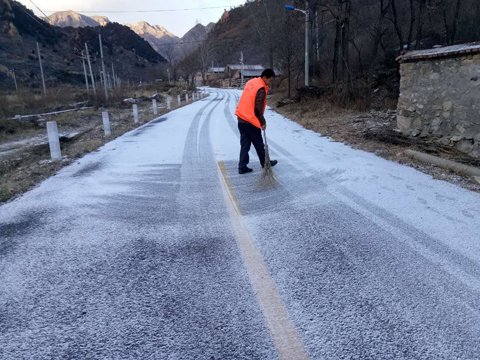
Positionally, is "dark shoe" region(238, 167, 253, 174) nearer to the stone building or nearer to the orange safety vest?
the orange safety vest

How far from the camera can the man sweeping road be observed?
638 cm

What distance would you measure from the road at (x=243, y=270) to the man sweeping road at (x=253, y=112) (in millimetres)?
934

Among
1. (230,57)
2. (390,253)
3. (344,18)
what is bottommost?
(390,253)

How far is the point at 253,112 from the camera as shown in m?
6.48

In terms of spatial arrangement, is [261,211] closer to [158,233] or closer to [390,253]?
[158,233]

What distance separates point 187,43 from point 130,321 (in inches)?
5286

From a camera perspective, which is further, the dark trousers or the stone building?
the stone building

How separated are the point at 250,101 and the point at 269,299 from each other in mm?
4356

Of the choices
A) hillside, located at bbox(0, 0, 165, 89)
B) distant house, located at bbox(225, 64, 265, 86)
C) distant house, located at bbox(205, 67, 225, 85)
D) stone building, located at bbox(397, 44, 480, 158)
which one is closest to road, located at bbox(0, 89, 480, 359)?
stone building, located at bbox(397, 44, 480, 158)

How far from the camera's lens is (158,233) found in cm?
399

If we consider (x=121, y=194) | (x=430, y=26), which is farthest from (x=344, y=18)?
(x=121, y=194)

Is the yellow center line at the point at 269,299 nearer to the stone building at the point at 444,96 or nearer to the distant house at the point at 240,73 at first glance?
the stone building at the point at 444,96

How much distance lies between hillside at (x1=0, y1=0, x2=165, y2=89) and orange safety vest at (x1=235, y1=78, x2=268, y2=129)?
42834mm

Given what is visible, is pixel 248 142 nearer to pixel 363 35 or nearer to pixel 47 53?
pixel 363 35
